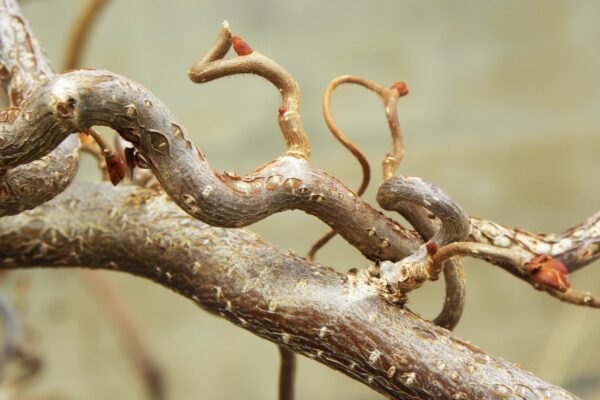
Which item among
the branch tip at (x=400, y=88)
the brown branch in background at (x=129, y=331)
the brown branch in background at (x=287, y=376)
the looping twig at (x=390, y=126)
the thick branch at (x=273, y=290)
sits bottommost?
the brown branch in background at (x=129, y=331)

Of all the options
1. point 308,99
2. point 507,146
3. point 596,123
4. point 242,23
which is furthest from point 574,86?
point 242,23

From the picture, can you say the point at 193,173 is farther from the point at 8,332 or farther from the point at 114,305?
the point at 114,305

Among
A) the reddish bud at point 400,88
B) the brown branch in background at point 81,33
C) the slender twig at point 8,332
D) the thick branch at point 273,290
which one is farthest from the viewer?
the slender twig at point 8,332

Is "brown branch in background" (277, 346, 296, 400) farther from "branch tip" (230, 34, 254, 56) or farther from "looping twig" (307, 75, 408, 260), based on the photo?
"branch tip" (230, 34, 254, 56)

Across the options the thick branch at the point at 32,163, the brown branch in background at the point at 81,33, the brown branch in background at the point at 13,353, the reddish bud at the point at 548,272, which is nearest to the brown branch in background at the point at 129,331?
the brown branch in background at the point at 13,353

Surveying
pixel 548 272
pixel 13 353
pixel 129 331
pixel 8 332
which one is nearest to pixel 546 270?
pixel 548 272

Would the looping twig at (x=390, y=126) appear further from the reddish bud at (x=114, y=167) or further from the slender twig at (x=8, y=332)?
the slender twig at (x=8, y=332)

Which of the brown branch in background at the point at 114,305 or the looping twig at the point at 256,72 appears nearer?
the looping twig at the point at 256,72

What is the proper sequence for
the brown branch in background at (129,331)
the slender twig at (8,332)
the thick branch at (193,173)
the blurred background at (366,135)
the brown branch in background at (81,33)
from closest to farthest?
1. the thick branch at (193,173)
2. the brown branch in background at (81,33)
3. the slender twig at (8,332)
4. the brown branch in background at (129,331)
5. the blurred background at (366,135)
